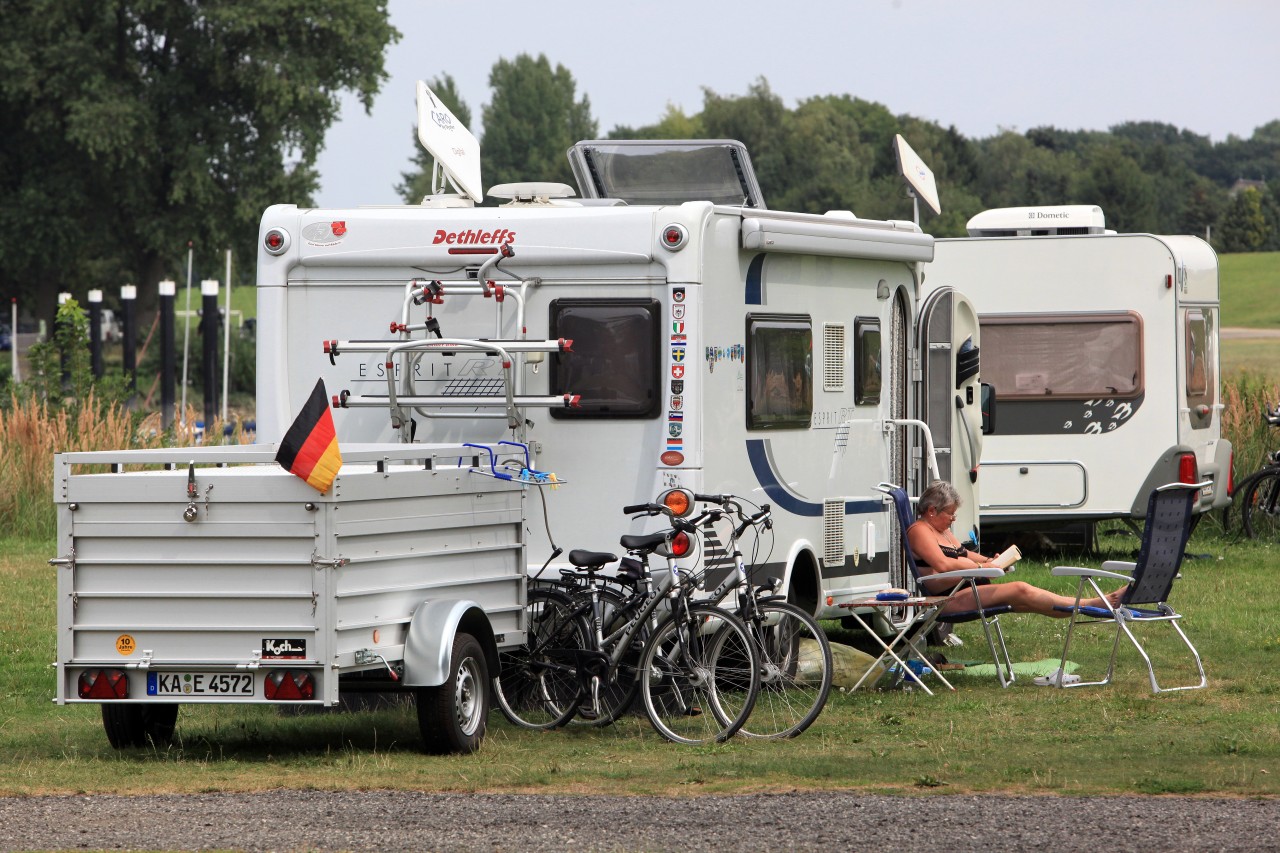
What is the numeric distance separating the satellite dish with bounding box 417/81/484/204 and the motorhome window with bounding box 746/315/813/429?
5.91 ft

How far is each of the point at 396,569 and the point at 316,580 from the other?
1.67ft

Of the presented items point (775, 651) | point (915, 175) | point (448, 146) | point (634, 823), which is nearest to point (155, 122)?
point (915, 175)

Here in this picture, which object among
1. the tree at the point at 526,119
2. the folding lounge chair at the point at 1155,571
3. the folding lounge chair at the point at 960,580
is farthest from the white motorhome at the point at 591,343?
the tree at the point at 526,119

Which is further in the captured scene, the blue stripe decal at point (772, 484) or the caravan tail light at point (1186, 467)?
the caravan tail light at point (1186, 467)

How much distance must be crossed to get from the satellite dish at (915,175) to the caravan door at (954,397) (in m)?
1.04

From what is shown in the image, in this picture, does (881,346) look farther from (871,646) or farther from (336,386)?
(336,386)

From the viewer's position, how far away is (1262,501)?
17.9m

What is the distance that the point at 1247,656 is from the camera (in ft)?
36.3

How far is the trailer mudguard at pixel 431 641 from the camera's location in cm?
788

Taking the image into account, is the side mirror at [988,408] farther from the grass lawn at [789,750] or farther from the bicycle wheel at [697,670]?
the bicycle wheel at [697,670]

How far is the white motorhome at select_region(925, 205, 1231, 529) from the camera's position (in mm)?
15891

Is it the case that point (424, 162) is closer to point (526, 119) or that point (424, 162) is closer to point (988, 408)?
point (526, 119)

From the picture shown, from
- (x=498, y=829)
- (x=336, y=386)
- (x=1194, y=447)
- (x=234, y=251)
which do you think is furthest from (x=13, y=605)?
(x=234, y=251)

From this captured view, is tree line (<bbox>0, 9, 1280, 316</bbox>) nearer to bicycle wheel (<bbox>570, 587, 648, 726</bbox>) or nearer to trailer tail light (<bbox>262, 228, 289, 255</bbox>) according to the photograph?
trailer tail light (<bbox>262, 228, 289, 255</bbox>)
